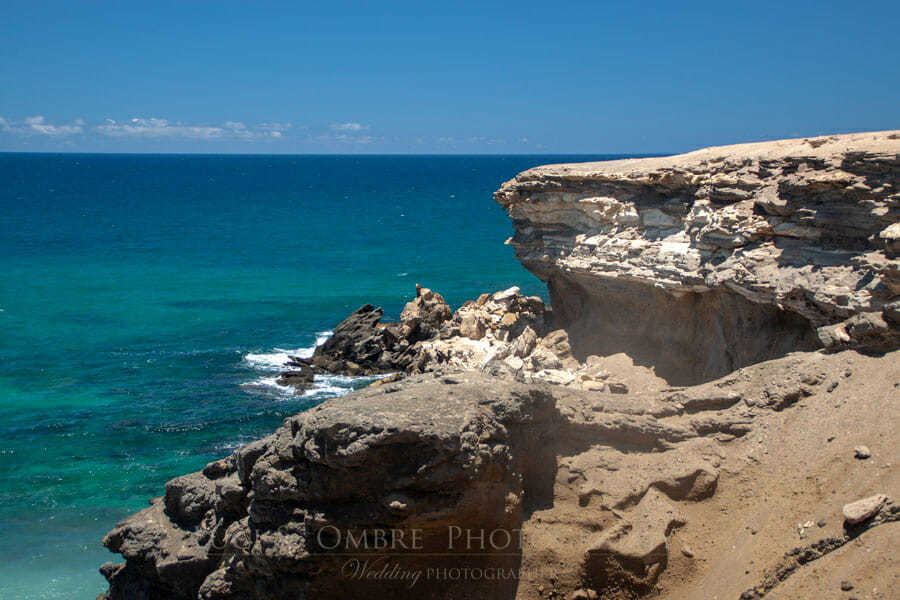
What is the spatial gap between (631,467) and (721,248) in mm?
7867

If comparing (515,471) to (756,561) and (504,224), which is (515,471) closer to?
(756,561)

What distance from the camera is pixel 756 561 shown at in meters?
9.11

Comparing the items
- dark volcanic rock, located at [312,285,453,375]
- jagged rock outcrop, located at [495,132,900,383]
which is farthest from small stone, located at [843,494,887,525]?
dark volcanic rock, located at [312,285,453,375]

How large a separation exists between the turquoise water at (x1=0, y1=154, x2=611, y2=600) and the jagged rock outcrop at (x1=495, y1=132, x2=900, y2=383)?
1140cm

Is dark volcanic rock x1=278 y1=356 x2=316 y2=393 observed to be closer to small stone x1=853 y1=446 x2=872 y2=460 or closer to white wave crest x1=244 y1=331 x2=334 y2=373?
white wave crest x1=244 y1=331 x2=334 y2=373

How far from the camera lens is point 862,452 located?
970cm

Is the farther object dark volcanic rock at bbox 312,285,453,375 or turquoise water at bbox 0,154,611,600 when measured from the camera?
dark volcanic rock at bbox 312,285,453,375

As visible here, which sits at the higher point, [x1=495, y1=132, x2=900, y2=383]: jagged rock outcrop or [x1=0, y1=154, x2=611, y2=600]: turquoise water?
[x1=495, y1=132, x2=900, y2=383]: jagged rock outcrop

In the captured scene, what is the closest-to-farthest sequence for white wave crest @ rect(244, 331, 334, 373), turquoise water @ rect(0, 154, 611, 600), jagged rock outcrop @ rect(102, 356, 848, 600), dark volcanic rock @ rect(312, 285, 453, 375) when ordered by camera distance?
jagged rock outcrop @ rect(102, 356, 848, 600) < turquoise water @ rect(0, 154, 611, 600) < dark volcanic rock @ rect(312, 285, 453, 375) < white wave crest @ rect(244, 331, 334, 373)

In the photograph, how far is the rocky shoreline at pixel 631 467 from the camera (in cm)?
902

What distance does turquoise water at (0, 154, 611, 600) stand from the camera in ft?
69.7

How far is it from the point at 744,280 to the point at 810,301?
1787mm

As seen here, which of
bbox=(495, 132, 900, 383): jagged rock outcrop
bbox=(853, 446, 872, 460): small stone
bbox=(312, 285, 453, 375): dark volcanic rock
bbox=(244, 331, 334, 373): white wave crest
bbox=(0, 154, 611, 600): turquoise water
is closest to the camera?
bbox=(853, 446, 872, 460): small stone

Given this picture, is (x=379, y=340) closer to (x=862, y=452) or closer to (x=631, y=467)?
(x=631, y=467)
